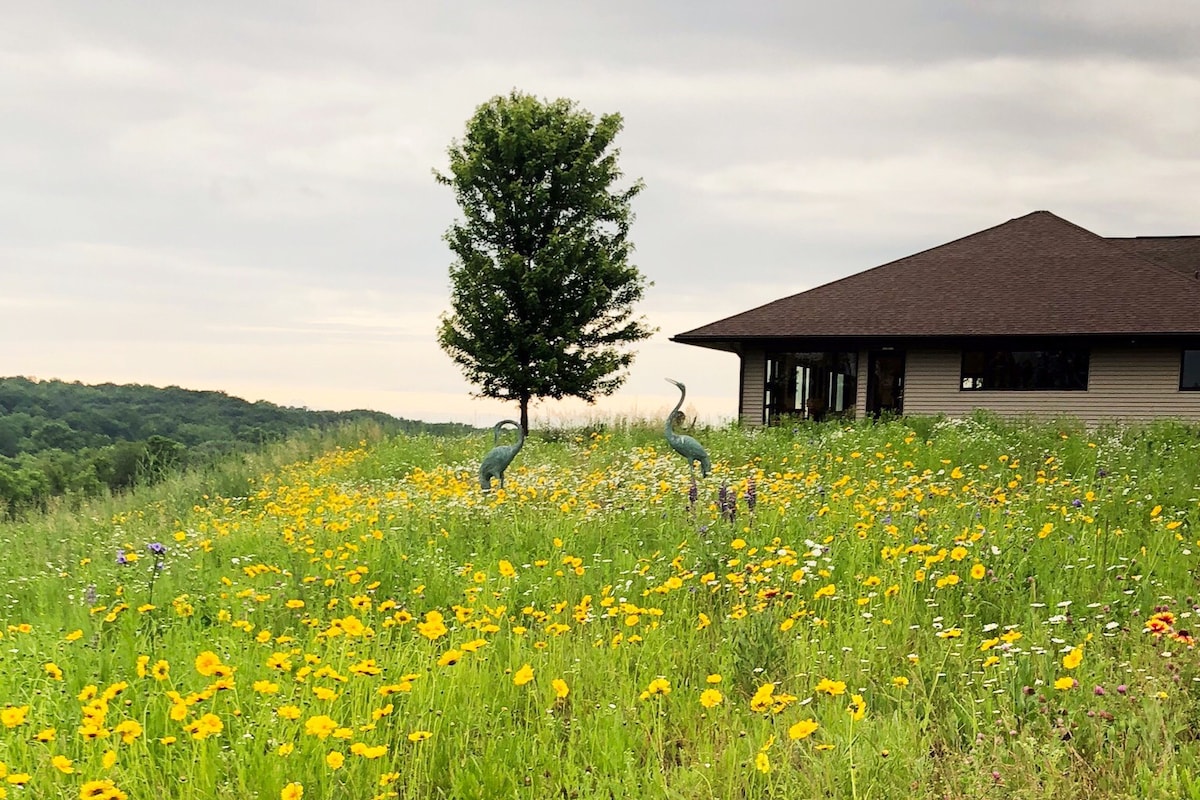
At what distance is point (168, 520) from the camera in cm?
1280

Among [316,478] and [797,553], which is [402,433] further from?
[797,553]

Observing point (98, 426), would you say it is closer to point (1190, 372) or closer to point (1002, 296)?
point (1002, 296)

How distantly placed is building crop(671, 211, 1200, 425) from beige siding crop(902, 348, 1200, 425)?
0.02 meters

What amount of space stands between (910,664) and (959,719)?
23.1 inches

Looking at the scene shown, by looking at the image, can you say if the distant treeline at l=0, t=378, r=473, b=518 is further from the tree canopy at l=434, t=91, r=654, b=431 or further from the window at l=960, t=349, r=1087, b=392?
the window at l=960, t=349, r=1087, b=392

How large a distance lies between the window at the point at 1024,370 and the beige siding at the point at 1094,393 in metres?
0.18

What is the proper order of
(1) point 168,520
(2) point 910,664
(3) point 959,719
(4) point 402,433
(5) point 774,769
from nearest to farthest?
(5) point 774,769
(3) point 959,719
(2) point 910,664
(1) point 168,520
(4) point 402,433

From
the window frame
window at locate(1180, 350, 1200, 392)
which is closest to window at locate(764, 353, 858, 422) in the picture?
the window frame

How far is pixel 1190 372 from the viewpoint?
70.3ft

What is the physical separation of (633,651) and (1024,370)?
2026cm

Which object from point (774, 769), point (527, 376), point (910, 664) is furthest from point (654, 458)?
point (527, 376)

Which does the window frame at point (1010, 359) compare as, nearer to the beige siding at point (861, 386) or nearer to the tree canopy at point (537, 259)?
the beige siding at point (861, 386)

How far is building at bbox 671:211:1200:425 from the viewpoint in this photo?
21.2m

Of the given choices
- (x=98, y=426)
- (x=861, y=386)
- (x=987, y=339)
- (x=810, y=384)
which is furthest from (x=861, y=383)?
(x=98, y=426)
